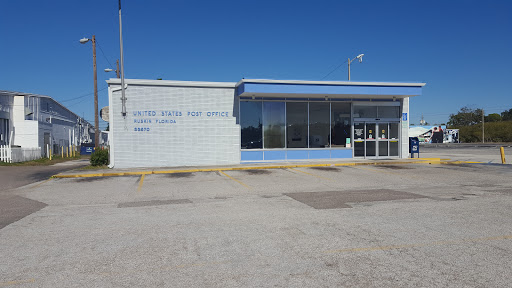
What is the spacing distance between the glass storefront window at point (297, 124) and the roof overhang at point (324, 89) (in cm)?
65

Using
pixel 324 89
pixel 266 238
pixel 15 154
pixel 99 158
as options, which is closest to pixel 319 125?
pixel 324 89

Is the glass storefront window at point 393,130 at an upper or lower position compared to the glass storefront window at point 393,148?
upper

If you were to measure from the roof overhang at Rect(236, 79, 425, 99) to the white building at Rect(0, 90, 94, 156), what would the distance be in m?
23.2

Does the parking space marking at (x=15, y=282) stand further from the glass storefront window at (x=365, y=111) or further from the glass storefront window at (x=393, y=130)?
the glass storefront window at (x=393, y=130)

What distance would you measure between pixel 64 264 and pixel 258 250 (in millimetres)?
2506

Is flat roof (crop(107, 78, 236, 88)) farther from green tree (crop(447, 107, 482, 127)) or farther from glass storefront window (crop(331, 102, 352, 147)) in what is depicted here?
green tree (crop(447, 107, 482, 127))

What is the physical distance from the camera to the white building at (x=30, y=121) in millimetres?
30438

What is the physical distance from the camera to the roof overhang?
699 inches

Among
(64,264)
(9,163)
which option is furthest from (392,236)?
(9,163)

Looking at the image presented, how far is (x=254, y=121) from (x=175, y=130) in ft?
13.9

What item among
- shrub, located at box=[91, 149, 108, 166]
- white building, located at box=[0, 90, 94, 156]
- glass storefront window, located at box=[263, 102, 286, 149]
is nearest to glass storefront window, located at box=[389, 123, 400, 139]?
glass storefront window, located at box=[263, 102, 286, 149]

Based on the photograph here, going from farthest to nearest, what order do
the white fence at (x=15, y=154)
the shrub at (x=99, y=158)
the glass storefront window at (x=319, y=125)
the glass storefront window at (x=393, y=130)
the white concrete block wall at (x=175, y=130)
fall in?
the white fence at (x=15, y=154), the glass storefront window at (x=393, y=130), the glass storefront window at (x=319, y=125), the shrub at (x=99, y=158), the white concrete block wall at (x=175, y=130)

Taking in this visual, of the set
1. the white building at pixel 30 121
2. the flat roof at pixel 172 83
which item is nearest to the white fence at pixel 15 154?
the white building at pixel 30 121

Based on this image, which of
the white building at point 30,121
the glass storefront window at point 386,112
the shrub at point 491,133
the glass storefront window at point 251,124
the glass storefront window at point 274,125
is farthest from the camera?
the shrub at point 491,133
